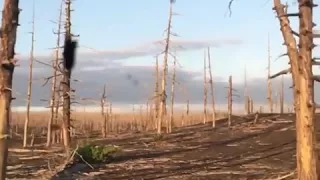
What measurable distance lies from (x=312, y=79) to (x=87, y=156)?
626 inches

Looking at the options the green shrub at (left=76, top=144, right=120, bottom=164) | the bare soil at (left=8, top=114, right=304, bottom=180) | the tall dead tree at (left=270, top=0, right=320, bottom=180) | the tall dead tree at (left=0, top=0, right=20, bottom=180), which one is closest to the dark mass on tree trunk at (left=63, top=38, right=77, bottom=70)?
the green shrub at (left=76, top=144, right=120, bottom=164)

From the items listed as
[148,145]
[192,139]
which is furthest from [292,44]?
[192,139]

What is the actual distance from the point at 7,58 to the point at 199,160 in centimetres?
1780

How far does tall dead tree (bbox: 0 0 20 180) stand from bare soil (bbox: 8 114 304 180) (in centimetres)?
716

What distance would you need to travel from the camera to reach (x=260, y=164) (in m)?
25.1

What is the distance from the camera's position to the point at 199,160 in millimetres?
27703

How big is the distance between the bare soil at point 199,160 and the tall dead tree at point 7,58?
716 centimetres

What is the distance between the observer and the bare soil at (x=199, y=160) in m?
21.4

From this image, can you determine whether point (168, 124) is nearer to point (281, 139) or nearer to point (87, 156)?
point (281, 139)

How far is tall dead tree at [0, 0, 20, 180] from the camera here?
10961 millimetres

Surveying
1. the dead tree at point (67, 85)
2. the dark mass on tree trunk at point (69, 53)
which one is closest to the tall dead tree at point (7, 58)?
the dead tree at point (67, 85)

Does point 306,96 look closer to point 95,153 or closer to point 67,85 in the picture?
point 67,85

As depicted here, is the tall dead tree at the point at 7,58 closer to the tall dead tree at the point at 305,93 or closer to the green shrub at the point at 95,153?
the tall dead tree at the point at 305,93

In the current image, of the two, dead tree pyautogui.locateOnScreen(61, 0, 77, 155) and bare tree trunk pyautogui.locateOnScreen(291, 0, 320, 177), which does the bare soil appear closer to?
dead tree pyautogui.locateOnScreen(61, 0, 77, 155)
